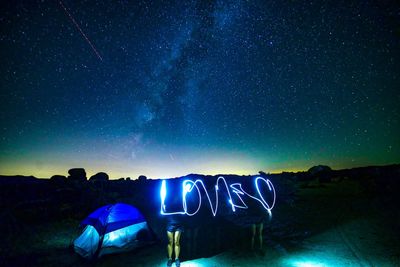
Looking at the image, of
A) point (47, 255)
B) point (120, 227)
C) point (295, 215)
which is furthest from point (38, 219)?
point (295, 215)

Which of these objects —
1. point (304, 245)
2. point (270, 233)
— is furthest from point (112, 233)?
point (304, 245)

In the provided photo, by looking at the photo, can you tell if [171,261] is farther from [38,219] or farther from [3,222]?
[38,219]

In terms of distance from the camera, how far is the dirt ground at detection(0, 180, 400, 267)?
10203 mm

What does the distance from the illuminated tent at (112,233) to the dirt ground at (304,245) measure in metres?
0.39

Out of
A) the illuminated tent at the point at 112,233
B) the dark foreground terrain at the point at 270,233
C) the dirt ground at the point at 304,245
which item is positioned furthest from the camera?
the illuminated tent at the point at 112,233

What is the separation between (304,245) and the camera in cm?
1233

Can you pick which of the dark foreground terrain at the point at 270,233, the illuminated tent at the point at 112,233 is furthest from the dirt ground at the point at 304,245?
the illuminated tent at the point at 112,233

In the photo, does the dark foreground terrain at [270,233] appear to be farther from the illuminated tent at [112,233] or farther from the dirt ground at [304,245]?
the illuminated tent at [112,233]

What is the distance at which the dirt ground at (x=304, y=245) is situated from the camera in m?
10.2

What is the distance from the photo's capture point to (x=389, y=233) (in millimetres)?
13617

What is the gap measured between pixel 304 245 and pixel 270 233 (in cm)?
263

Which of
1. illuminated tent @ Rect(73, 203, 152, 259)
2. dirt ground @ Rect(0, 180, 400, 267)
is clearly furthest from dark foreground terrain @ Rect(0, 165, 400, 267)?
illuminated tent @ Rect(73, 203, 152, 259)

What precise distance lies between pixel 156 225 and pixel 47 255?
7766 millimetres

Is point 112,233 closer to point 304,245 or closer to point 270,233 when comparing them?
point 270,233
